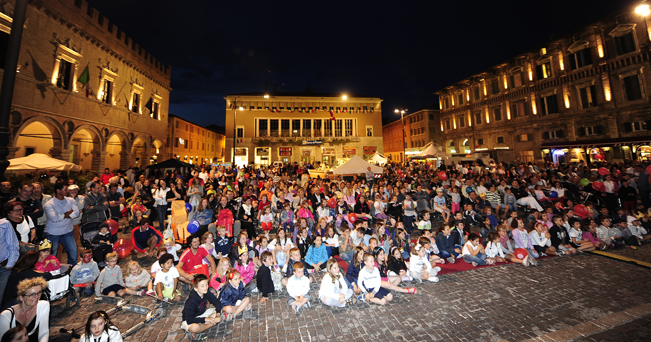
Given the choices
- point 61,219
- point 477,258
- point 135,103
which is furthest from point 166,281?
point 135,103

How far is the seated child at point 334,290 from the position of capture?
5.02 m

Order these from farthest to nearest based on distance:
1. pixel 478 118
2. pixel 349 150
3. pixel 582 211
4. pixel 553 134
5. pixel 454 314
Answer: pixel 349 150
pixel 478 118
pixel 553 134
pixel 582 211
pixel 454 314

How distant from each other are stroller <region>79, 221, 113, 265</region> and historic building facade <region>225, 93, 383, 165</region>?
30711mm

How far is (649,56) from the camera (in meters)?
20.7

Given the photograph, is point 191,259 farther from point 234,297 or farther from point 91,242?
point 91,242

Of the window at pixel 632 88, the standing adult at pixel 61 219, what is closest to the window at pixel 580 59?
the window at pixel 632 88

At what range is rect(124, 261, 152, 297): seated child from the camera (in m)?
5.39

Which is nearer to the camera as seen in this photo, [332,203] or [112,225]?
[112,225]

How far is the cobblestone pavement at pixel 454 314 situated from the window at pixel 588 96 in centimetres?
2848

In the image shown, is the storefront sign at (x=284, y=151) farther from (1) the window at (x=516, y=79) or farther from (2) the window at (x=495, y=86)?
(1) the window at (x=516, y=79)

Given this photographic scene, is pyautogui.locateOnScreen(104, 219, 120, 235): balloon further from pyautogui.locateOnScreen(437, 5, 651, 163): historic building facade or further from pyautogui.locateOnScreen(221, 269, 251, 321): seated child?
pyautogui.locateOnScreen(437, 5, 651, 163): historic building facade

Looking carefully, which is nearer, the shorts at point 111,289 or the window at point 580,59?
the shorts at point 111,289

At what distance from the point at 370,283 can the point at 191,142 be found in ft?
150

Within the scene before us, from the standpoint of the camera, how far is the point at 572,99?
84.3 ft
